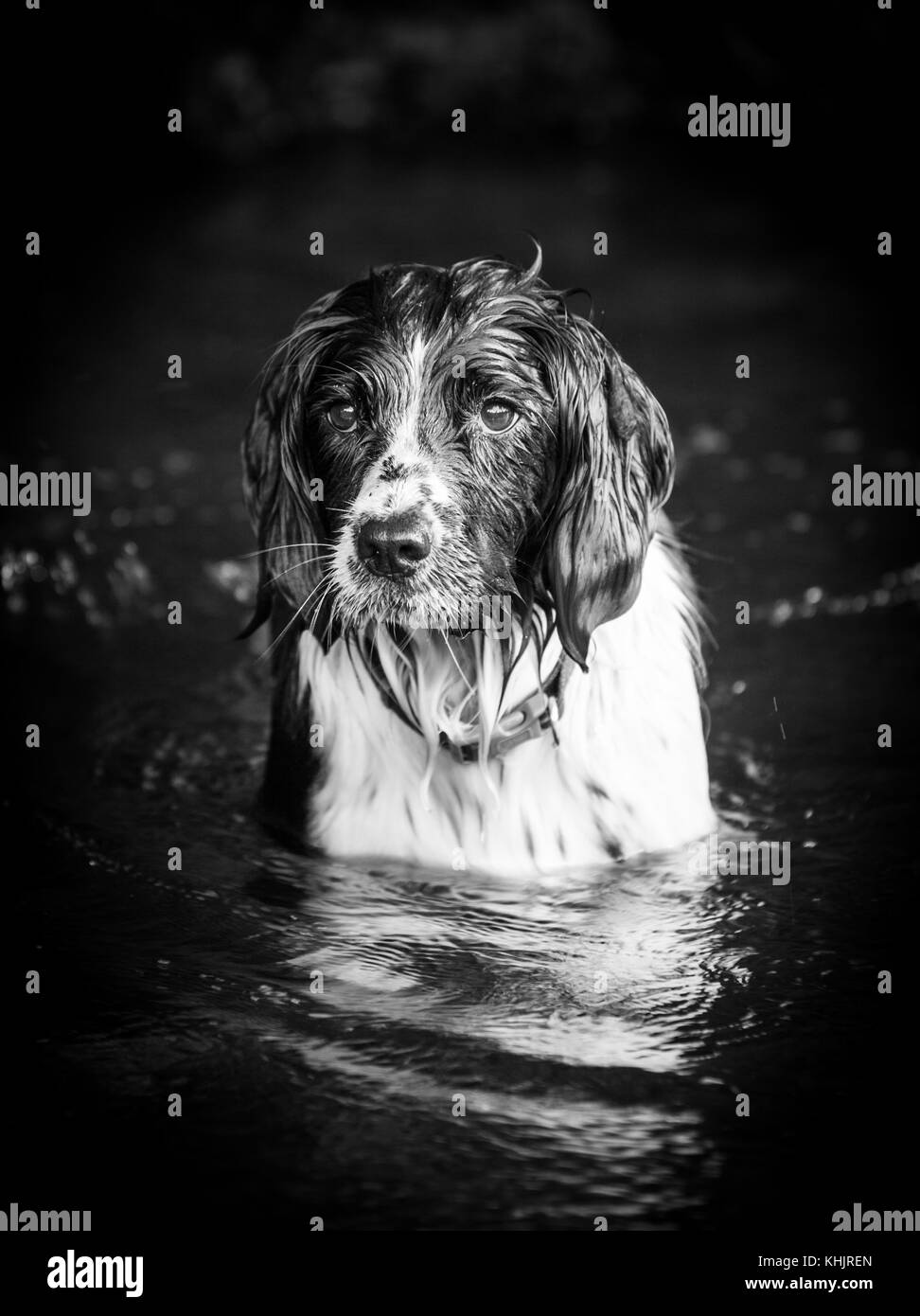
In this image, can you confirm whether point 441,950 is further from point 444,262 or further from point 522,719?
point 444,262

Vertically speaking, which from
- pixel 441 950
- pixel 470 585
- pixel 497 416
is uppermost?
pixel 497 416

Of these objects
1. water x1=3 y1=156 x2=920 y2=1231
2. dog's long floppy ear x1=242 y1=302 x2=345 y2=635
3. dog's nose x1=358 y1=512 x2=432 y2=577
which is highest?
dog's long floppy ear x1=242 y1=302 x2=345 y2=635

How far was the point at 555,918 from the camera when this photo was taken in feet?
16.2

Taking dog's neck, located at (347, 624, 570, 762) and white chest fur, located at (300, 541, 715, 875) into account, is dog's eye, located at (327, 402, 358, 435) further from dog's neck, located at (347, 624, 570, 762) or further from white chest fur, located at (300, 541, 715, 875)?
white chest fur, located at (300, 541, 715, 875)

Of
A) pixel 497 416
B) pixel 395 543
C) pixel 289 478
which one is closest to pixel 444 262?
pixel 289 478

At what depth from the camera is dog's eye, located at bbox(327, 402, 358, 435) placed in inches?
178

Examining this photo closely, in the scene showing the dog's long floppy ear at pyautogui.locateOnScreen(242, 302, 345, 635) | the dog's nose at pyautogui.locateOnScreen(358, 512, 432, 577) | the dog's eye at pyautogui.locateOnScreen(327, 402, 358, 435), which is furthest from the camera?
the dog's long floppy ear at pyautogui.locateOnScreen(242, 302, 345, 635)

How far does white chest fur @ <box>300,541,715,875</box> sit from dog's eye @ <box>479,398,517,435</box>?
0.76 m

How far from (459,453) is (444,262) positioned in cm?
773

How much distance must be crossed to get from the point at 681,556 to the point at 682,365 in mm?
5397

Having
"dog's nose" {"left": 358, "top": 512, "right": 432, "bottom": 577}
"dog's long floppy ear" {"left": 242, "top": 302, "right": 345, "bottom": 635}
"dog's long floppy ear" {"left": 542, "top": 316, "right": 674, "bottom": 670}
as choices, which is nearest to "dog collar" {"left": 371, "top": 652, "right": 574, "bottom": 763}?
"dog's long floppy ear" {"left": 542, "top": 316, "right": 674, "bottom": 670}

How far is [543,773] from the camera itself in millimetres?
4945

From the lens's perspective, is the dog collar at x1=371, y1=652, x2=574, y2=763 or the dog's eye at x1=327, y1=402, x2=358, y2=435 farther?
the dog collar at x1=371, y1=652, x2=574, y2=763

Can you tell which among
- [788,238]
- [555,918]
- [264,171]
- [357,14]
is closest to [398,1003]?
[555,918]
